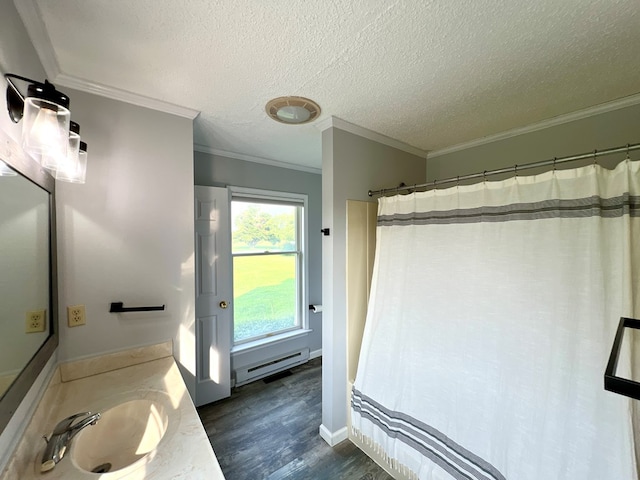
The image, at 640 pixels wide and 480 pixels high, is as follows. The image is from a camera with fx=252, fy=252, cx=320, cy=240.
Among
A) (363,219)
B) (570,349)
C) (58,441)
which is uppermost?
(363,219)

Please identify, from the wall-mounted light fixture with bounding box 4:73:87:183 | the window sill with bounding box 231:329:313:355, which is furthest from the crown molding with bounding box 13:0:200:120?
the window sill with bounding box 231:329:313:355

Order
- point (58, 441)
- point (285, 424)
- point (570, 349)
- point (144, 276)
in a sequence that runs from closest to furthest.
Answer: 1. point (58, 441)
2. point (570, 349)
3. point (144, 276)
4. point (285, 424)

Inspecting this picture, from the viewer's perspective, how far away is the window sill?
2580 millimetres

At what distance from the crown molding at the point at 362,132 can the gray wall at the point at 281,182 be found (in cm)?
102

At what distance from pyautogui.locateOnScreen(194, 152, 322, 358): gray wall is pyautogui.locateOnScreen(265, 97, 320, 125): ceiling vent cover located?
94 cm

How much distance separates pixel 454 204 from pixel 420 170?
1.15 meters

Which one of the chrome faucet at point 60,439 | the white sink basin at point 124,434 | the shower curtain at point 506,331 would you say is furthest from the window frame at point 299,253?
the chrome faucet at point 60,439

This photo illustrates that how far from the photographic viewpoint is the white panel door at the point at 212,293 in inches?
88.4

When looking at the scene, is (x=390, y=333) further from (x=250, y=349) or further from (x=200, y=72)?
(x=200, y=72)

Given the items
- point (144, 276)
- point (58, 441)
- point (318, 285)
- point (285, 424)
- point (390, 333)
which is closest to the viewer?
point (58, 441)

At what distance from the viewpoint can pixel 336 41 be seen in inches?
42.8

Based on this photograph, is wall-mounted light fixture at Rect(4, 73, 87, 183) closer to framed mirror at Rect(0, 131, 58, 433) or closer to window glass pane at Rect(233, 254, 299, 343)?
framed mirror at Rect(0, 131, 58, 433)

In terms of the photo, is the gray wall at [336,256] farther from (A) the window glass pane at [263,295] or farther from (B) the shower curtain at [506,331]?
(A) the window glass pane at [263,295]

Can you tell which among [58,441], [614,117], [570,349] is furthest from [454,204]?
[58,441]
